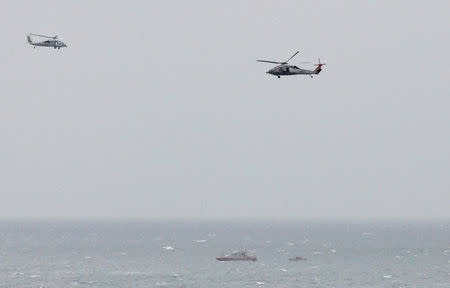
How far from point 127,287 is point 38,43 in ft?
226

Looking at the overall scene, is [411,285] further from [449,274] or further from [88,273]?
[88,273]

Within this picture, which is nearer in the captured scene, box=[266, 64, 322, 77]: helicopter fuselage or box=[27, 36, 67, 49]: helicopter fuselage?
box=[266, 64, 322, 77]: helicopter fuselage

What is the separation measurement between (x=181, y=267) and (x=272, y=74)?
127 meters

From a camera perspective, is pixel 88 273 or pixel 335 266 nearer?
pixel 88 273

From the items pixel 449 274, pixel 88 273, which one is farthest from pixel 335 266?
pixel 88 273

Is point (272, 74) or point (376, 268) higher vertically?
point (272, 74)

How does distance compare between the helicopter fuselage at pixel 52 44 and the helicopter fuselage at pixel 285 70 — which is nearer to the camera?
the helicopter fuselage at pixel 285 70

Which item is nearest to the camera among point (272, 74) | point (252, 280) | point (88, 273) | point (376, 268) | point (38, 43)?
point (272, 74)

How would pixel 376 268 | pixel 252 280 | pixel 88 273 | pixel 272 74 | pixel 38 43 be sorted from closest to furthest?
pixel 272 74
pixel 38 43
pixel 252 280
pixel 88 273
pixel 376 268

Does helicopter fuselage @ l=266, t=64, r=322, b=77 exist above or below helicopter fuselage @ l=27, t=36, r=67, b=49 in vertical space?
below

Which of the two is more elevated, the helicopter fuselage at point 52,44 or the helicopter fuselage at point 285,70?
the helicopter fuselage at point 52,44

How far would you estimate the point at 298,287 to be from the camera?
150 metres

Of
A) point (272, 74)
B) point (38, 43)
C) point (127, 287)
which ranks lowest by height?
point (127, 287)

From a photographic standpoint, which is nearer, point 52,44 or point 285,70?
point 285,70
